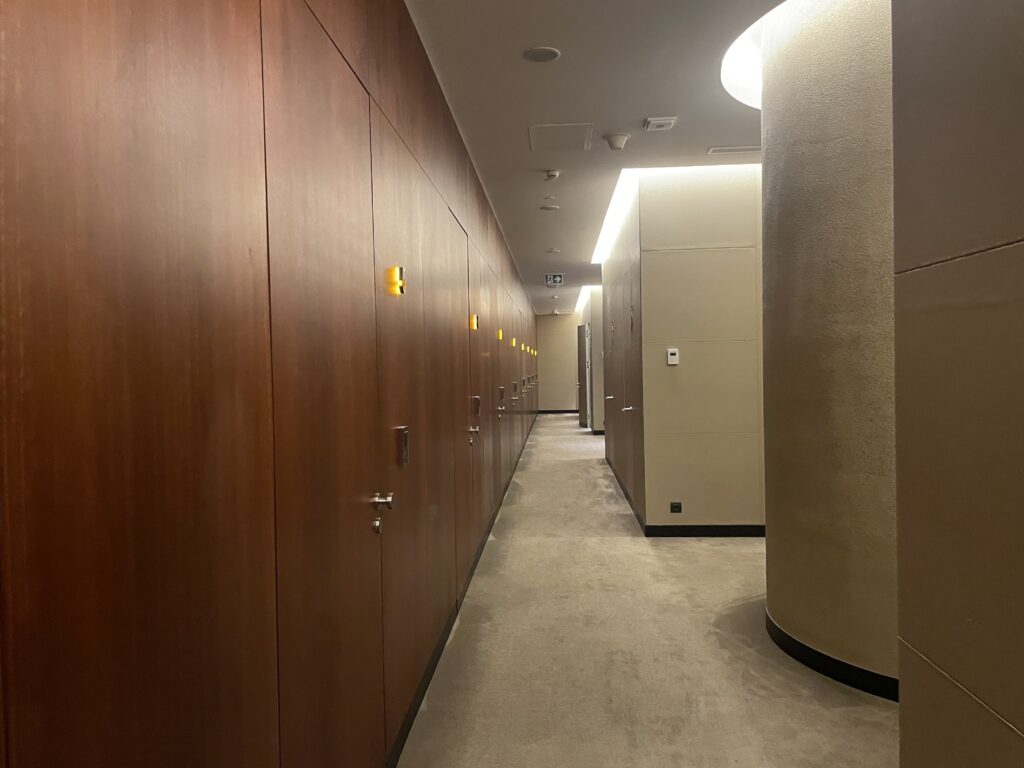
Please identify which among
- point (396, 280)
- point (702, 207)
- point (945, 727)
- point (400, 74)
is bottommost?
point (945, 727)

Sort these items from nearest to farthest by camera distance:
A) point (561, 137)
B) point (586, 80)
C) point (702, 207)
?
point (586, 80)
point (561, 137)
point (702, 207)

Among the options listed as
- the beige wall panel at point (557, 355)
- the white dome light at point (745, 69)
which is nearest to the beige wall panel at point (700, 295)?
the white dome light at point (745, 69)

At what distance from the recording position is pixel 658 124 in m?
4.37

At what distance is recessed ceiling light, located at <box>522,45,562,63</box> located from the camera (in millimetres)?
3258

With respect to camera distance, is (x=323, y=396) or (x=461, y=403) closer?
(x=323, y=396)

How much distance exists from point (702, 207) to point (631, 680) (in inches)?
161

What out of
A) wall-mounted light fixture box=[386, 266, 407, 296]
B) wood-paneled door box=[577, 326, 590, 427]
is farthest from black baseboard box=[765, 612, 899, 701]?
wood-paneled door box=[577, 326, 590, 427]

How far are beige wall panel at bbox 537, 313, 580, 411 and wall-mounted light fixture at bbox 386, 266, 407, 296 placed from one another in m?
18.0

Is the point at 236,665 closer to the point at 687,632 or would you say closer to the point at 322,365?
the point at 322,365

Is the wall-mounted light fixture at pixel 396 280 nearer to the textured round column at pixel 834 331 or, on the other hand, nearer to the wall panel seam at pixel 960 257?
the wall panel seam at pixel 960 257

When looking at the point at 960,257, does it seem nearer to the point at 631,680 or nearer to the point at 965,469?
the point at 965,469

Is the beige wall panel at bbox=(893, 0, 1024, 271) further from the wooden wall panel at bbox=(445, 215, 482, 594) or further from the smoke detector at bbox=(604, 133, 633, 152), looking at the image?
the smoke detector at bbox=(604, 133, 633, 152)

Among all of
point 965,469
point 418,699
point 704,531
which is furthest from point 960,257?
point 704,531

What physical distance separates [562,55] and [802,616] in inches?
126
